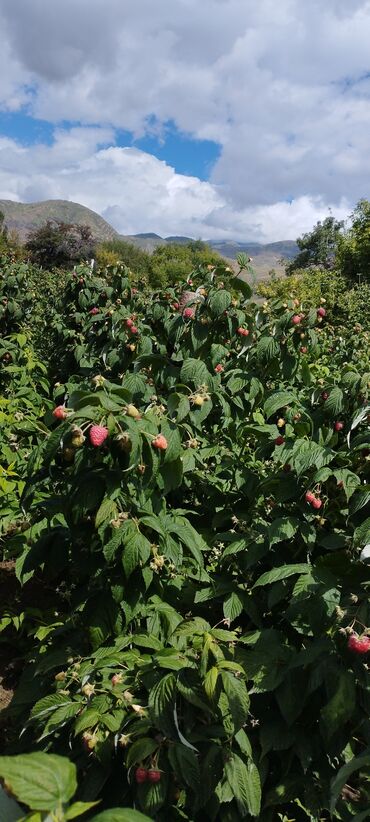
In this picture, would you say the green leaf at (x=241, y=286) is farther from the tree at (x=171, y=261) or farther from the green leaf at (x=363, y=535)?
the tree at (x=171, y=261)

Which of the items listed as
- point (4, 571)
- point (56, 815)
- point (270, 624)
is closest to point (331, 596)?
point (270, 624)

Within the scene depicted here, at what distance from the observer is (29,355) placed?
5.47 metres

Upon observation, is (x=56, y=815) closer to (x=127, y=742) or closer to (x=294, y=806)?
(x=127, y=742)

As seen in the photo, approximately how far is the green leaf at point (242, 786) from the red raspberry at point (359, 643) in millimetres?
480

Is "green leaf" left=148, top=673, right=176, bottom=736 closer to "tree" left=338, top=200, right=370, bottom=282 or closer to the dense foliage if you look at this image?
the dense foliage

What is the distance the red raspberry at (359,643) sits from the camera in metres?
1.38

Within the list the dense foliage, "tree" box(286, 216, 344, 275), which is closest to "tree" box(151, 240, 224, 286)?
"tree" box(286, 216, 344, 275)

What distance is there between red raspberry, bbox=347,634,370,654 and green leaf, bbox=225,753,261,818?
480 mm

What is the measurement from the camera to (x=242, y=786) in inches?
57.5

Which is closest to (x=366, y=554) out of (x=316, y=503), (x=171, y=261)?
(x=316, y=503)

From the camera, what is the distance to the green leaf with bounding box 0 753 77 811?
62 centimetres

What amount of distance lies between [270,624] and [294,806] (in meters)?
0.65

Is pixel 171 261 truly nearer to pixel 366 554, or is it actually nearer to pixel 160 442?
pixel 160 442

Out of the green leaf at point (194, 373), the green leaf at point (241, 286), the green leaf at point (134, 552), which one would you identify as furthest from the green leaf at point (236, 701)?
the green leaf at point (241, 286)
